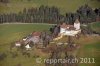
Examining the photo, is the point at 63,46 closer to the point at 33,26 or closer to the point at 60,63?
the point at 60,63

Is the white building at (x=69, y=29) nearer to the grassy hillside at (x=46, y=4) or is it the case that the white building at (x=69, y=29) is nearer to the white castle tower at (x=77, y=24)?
the white castle tower at (x=77, y=24)

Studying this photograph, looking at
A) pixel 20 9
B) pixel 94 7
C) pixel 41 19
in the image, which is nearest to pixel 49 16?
pixel 41 19

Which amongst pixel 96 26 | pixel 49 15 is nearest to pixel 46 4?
pixel 49 15

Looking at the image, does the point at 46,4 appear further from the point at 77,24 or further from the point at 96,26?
the point at 96,26

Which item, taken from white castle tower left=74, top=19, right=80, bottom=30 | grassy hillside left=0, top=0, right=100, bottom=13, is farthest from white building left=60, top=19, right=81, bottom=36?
grassy hillside left=0, top=0, right=100, bottom=13

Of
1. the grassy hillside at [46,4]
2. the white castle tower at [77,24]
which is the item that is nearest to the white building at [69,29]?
the white castle tower at [77,24]

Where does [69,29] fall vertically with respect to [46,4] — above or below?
below
